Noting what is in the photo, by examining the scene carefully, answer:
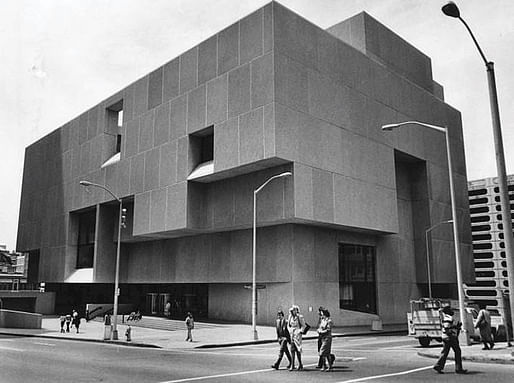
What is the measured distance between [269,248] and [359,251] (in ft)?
29.9

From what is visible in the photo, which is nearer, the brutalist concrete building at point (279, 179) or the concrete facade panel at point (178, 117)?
the brutalist concrete building at point (279, 179)

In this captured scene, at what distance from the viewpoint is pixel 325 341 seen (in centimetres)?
1448

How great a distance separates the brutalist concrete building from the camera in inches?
1419

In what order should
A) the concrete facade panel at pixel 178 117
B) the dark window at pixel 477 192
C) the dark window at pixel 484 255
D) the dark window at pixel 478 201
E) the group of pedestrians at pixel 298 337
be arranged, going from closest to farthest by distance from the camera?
1. the group of pedestrians at pixel 298 337
2. the concrete facade panel at pixel 178 117
3. the dark window at pixel 484 255
4. the dark window at pixel 478 201
5. the dark window at pixel 477 192

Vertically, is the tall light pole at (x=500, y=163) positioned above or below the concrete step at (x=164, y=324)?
above

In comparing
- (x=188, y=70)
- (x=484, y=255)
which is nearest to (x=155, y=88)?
(x=188, y=70)

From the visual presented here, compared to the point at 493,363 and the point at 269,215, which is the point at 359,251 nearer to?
the point at 269,215

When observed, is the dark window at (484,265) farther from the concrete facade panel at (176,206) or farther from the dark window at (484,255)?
the concrete facade panel at (176,206)

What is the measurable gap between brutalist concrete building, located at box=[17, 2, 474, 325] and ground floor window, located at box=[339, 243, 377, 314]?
157mm

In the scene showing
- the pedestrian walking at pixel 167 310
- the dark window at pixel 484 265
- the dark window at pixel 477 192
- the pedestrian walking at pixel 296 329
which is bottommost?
the pedestrian walking at pixel 167 310

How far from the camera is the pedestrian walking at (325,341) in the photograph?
46.9 ft

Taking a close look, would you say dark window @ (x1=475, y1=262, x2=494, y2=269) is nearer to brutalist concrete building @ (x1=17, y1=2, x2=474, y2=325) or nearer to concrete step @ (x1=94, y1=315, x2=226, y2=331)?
brutalist concrete building @ (x1=17, y1=2, x2=474, y2=325)

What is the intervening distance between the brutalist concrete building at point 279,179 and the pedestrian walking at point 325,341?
1902 centimetres

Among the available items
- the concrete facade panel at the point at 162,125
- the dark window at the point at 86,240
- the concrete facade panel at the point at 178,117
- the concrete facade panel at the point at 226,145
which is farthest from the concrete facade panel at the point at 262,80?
the dark window at the point at 86,240
